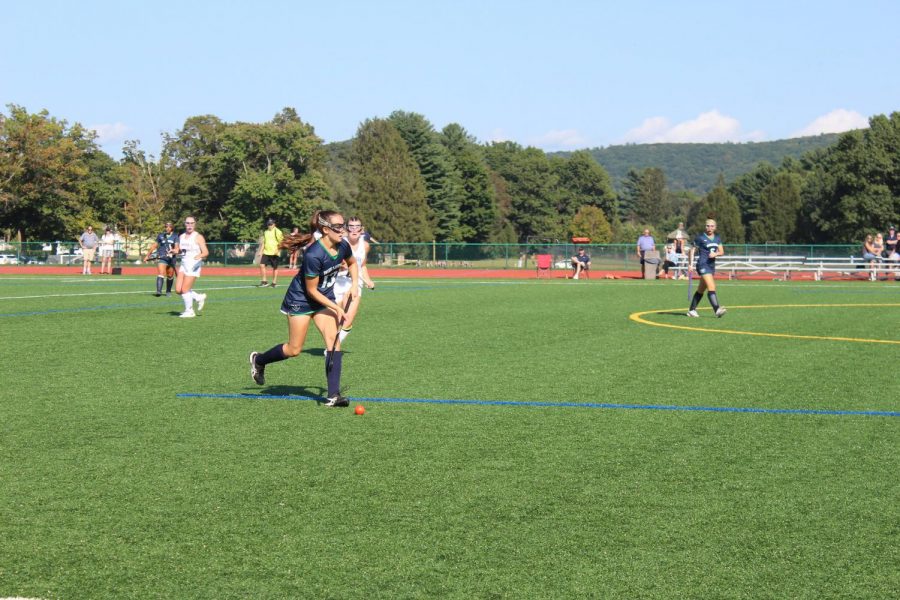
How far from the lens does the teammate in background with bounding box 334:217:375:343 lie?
1291cm

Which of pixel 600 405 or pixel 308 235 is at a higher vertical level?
pixel 308 235

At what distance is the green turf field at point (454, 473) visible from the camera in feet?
16.8

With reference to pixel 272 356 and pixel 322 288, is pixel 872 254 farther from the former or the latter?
pixel 322 288

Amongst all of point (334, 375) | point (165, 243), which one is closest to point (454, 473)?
point (334, 375)

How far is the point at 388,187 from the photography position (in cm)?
10306

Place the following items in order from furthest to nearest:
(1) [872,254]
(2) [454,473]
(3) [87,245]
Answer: (3) [87,245] → (1) [872,254] → (2) [454,473]

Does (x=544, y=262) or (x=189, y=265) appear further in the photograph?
(x=544, y=262)

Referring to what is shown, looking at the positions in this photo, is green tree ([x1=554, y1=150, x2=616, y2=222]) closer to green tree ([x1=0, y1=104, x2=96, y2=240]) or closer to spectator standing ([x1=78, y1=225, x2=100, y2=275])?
green tree ([x1=0, y1=104, x2=96, y2=240])

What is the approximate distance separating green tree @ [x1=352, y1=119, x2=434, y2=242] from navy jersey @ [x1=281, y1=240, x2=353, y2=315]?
90.8 m

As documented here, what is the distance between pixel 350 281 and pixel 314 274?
4305 millimetres

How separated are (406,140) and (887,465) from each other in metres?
113

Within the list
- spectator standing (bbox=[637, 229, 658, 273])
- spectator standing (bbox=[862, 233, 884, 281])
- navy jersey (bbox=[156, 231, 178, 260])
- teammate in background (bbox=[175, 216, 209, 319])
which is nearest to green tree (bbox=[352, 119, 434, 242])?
spectator standing (bbox=[637, 229, 658, 273])

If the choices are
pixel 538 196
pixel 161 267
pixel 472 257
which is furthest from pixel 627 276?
pixel 538 196

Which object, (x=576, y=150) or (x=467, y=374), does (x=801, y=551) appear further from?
(x=576, y=150)
